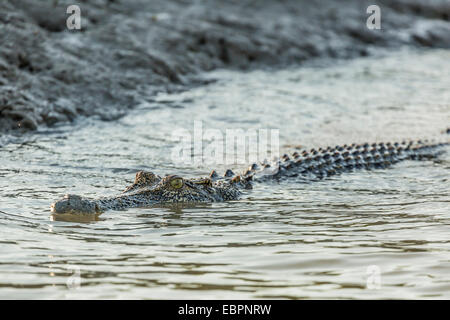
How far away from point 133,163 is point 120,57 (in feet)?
16.8

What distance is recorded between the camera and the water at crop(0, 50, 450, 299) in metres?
4.45

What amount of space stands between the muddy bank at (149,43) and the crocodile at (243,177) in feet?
13.2

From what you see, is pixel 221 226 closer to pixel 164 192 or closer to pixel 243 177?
pixel 164 192

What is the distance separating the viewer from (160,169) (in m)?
8.60

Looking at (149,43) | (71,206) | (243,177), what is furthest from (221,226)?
(149,43)

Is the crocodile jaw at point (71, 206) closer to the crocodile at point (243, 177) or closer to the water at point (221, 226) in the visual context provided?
the crocodile at point (243, 177)

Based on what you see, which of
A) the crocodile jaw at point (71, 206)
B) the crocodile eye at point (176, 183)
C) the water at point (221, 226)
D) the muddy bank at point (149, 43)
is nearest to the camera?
the water at point (221, 226)

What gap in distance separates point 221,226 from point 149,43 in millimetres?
9105

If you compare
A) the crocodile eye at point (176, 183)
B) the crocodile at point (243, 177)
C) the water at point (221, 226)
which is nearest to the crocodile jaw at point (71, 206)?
the crocodile at point (243, 177)

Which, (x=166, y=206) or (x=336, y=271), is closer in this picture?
(x=336, y=271)

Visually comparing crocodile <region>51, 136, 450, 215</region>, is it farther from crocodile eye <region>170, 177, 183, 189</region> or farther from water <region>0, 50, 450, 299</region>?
water <region>0, 50, 450, 299</region>

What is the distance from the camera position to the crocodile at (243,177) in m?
6.36
